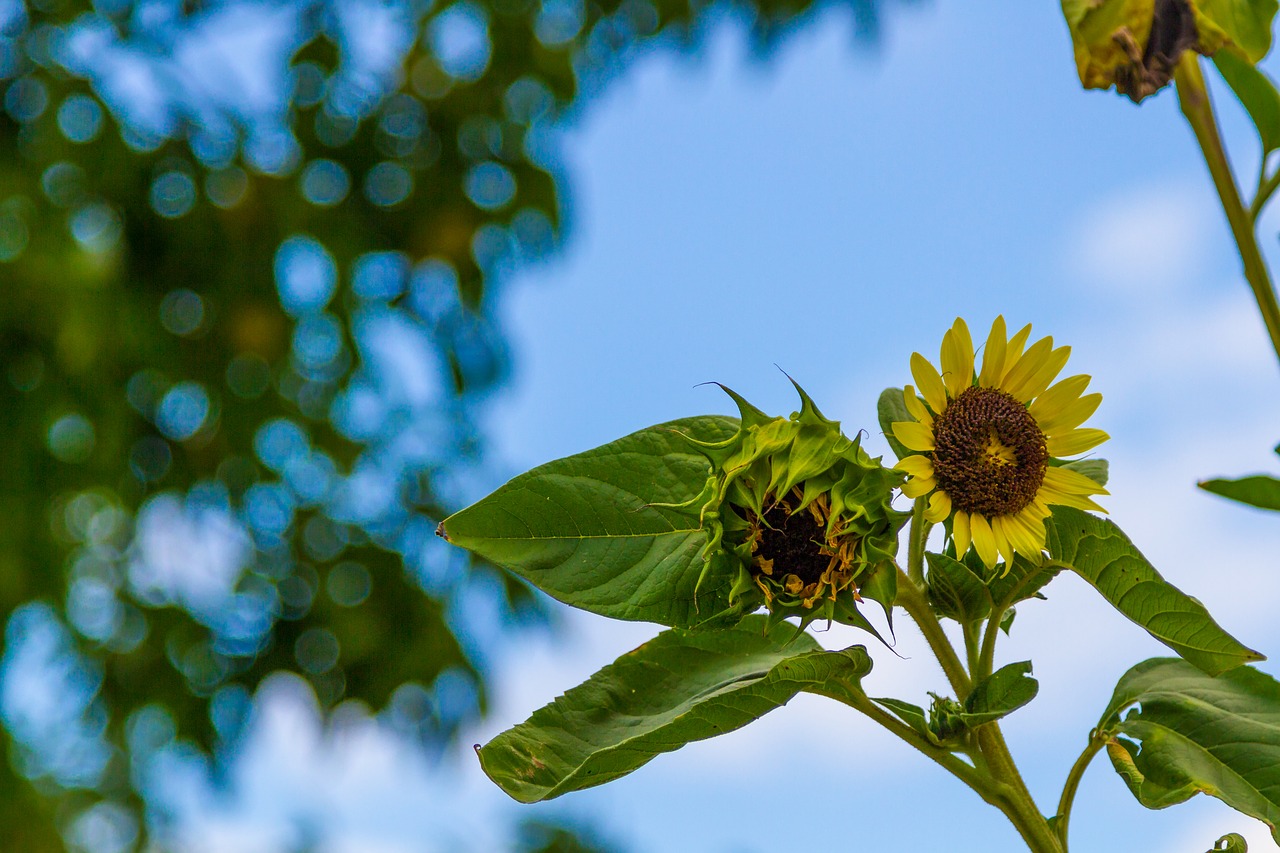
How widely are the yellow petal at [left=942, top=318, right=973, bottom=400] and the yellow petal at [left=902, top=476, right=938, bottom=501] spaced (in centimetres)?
4

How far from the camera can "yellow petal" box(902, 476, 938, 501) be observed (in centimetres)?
43

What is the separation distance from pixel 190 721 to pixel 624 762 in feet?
8.77

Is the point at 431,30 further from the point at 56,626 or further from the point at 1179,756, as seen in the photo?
the point at 1179,756

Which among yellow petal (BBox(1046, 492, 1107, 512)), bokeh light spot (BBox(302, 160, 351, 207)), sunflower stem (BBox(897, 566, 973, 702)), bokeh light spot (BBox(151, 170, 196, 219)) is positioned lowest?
sunflower stem (BBox(897, 566, 973, 702))

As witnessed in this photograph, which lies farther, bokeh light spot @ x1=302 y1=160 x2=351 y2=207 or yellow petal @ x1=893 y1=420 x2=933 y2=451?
bokeh light spot @ x1=302 y1=160 x2=351 y2=207

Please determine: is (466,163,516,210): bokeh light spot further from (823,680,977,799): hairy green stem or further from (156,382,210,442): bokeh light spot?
(823,680,977,799): hairy green stem

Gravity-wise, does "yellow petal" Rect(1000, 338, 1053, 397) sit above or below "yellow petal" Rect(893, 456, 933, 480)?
above

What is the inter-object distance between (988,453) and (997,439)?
0.01 metres

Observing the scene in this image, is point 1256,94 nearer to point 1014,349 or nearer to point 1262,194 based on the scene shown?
point 1262,194

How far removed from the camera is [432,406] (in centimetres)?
300

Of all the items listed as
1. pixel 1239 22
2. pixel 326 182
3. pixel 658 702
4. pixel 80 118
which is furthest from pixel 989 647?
pixel 326 182

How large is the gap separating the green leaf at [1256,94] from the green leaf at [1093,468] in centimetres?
16

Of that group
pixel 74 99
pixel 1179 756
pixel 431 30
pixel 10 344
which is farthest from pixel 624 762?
pixel 431 30

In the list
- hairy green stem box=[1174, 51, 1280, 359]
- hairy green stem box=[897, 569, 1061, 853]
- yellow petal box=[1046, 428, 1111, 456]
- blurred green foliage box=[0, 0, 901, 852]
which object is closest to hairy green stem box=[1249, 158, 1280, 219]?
hairy green stem box=[1174, 51, 1280, 359]
